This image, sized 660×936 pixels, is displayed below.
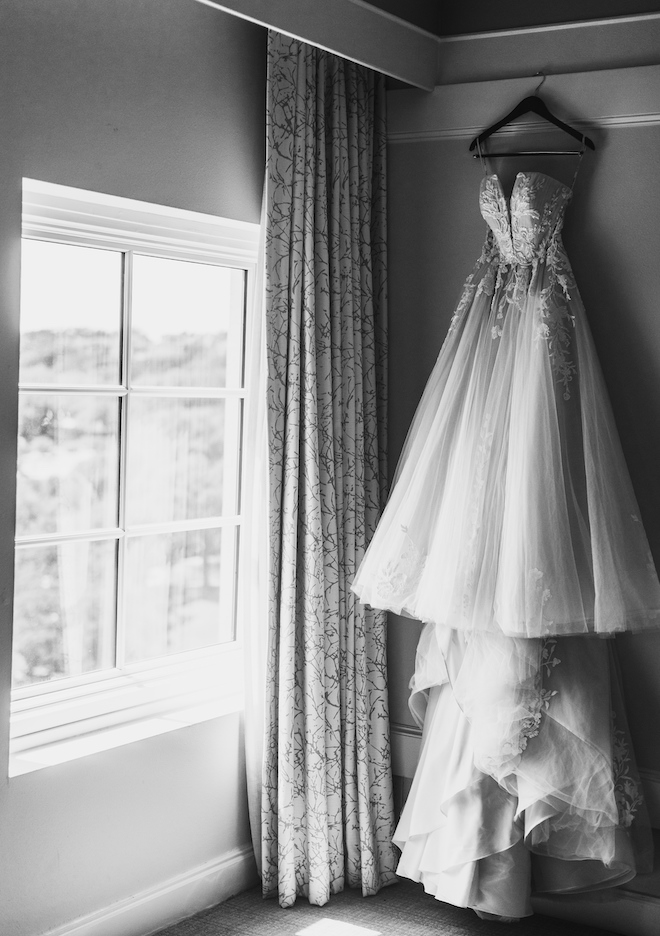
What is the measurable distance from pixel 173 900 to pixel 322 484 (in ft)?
3.81

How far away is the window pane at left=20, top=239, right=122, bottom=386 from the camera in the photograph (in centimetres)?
243

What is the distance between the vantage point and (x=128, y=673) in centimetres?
267

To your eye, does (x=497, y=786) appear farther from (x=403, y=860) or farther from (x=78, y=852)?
(x=78, y=852)

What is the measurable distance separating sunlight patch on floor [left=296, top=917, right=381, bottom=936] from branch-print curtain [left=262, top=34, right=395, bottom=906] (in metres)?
0.10

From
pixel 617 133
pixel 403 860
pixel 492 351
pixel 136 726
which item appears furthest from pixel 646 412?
pixel 136 726

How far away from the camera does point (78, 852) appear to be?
2.40 metres

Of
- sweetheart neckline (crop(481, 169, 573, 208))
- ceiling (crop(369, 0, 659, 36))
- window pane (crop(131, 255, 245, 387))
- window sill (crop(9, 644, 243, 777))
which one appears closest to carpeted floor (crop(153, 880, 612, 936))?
window sill (crop(9, 644, 243, 777))

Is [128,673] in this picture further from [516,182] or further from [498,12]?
[498,12]

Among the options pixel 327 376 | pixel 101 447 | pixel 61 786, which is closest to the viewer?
pixel 61 786

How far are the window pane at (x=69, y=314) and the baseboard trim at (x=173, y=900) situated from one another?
1.31 metres

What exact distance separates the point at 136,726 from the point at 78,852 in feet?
1.11

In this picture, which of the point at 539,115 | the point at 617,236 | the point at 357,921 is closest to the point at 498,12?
the point at 539,115

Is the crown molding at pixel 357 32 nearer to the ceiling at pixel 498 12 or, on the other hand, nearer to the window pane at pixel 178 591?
the ceiling at pixel 498 12

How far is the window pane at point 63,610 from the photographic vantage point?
2.44 m
